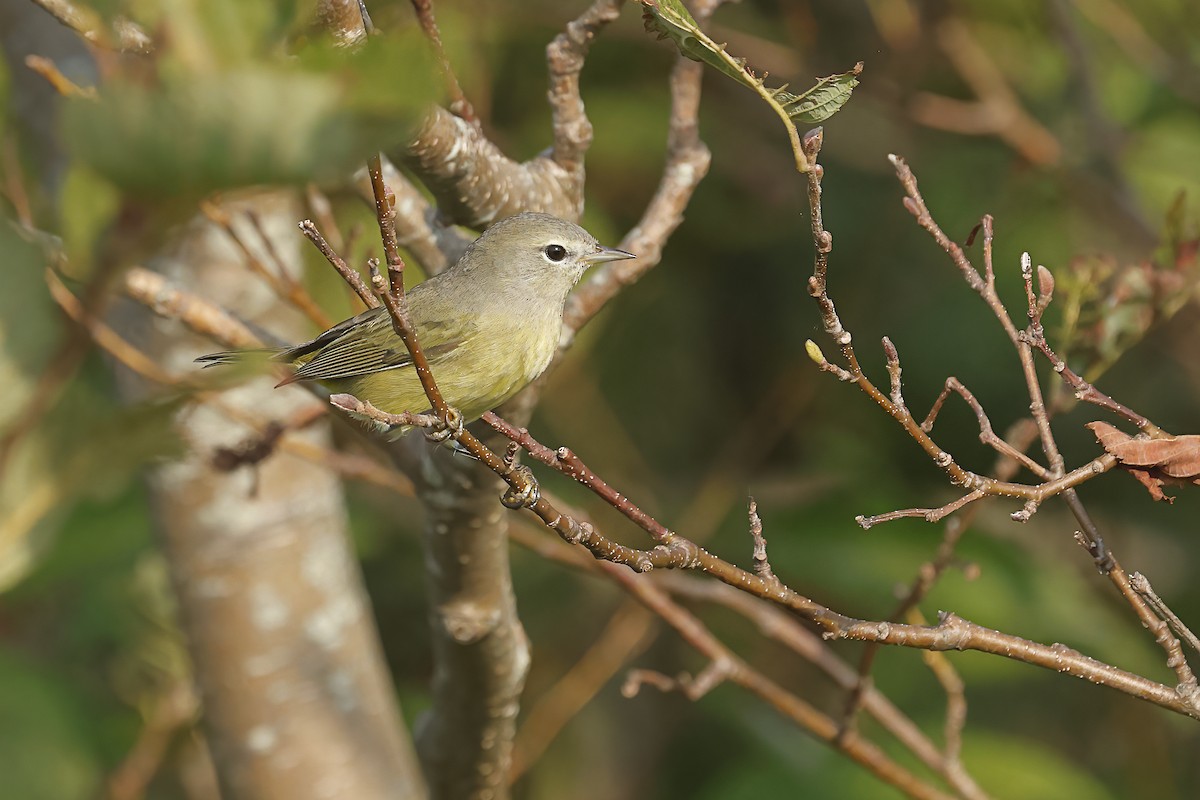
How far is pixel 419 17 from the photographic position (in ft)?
6.18

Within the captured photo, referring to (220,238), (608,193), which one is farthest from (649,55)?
(220,238)

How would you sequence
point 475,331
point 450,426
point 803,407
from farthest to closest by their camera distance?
point 803,407, point 475,331, point 450,426

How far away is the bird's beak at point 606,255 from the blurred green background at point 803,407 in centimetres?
Result: 59

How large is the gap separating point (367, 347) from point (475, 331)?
281mm

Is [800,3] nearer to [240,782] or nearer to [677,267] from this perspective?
[677,267]

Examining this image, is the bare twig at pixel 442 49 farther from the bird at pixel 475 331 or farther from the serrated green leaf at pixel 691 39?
the serrated green leaf at pixel 691 39

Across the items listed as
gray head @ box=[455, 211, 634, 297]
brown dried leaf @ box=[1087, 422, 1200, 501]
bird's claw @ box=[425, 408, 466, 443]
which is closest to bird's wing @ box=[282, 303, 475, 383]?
gray head @ box=[455, 211, 634, 297]

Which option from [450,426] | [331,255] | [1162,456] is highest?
[1162,456]

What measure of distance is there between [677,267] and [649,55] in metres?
0.80

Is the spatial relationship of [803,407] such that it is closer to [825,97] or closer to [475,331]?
[475,331]

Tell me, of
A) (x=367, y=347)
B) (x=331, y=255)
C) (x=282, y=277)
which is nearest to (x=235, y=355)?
(x=282, y=277)

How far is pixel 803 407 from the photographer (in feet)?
14.7

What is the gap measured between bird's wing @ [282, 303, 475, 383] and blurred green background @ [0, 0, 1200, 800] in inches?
5.9

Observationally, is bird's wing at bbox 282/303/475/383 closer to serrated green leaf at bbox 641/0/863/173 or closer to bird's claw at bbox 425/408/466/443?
bird's claw at bbox 425/408/466/443
